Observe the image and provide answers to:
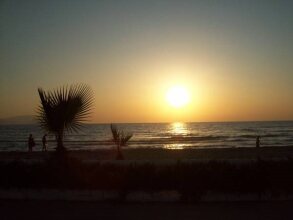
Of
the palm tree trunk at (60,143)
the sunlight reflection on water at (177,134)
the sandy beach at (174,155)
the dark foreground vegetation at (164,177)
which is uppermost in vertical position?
the palm tree trunk at (60,143)

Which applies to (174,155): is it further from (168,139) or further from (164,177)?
(168,139)

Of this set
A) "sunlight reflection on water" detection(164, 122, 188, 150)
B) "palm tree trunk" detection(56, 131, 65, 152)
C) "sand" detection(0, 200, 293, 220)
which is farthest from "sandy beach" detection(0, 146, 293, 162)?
"sunlight reflection on water" detection(164, 122, 188, 150)

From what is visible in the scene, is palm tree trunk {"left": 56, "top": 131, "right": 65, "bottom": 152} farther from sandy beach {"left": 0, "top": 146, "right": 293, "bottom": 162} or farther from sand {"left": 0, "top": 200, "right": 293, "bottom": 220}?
sandy beach {"left": 0, "top": 146, "right": 293, "bottom": 162}

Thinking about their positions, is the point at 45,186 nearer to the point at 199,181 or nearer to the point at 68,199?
the point at 68,199

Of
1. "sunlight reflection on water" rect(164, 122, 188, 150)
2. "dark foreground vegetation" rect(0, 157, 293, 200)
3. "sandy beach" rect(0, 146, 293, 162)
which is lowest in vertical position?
"sunlight reflection on water" rect(164, 122, 188, 150)

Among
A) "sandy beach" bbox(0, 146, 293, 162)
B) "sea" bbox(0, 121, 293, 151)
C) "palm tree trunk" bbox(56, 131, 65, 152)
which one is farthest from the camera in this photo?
"sea" bbox(0, 121, 293, 151)

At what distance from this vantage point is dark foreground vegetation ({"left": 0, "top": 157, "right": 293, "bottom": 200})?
9445mm

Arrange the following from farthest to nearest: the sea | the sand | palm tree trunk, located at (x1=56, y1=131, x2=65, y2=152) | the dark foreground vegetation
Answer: the sea < palm tree trunk, located at (x1=56, y1=131, x2=65, y2=152) < the dark foreground vegetation < the sand

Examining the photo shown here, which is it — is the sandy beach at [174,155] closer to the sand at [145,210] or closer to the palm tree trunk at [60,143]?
the palm tree trunk at [60,143]

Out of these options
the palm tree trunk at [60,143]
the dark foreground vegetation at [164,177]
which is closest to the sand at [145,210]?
the dark foreground vegetation at [164,177]

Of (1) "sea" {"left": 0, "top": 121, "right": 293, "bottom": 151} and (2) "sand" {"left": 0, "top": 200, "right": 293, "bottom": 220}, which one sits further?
(1) "sea" {"left": 0, "top": 121, "right": 293, "bottom": 151}

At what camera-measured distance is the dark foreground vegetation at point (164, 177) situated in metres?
9.45

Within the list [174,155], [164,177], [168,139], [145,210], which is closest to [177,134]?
[168,139]

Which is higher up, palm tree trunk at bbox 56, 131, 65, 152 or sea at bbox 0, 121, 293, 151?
palm tree trunk at bbox 56, 131, 65, 152
